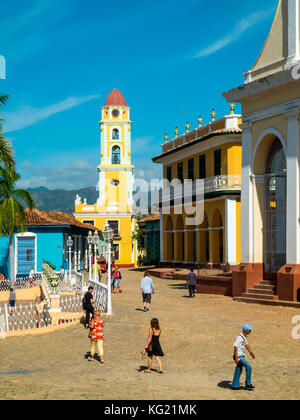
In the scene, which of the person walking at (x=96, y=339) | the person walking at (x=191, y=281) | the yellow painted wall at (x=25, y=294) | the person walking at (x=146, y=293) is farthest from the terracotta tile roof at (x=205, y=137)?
the person walking at (x=96, y=339)

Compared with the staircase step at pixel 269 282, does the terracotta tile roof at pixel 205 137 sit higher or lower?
higher

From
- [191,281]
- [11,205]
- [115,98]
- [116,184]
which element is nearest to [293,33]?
[191,281]

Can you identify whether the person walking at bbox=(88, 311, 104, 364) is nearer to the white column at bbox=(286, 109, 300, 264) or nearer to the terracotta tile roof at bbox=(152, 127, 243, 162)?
the white column at bbox=(286, 109, 300, 264)

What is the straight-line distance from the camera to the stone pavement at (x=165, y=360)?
28.8 ft

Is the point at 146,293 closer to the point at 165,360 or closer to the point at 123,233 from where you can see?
the point at 165,360

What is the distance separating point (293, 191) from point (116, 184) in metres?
41.6

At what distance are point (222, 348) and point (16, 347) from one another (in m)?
4.29

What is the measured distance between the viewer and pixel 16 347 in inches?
512

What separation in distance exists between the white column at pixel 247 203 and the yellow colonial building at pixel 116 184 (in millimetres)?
36621

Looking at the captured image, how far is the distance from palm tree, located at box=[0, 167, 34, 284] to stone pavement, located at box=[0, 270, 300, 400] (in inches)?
465

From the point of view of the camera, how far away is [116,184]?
59.9 meters

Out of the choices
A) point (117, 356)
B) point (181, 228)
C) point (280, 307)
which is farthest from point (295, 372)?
point (181, 228)

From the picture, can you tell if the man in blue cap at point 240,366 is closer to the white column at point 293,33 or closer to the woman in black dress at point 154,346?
the woman in black dress at point 154,346

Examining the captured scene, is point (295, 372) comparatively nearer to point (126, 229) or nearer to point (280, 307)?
point (280, 307)
